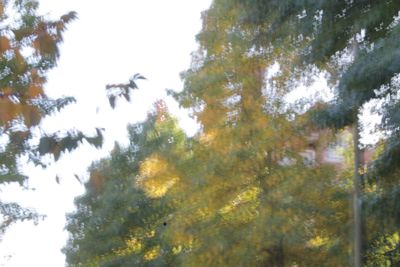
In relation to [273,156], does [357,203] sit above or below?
below

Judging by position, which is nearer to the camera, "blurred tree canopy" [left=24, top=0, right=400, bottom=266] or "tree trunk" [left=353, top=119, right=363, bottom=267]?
"blurred tree canopy" [left=24, top=0, right=400, bottom=266]

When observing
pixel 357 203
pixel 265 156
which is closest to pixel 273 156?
pixel 265 156

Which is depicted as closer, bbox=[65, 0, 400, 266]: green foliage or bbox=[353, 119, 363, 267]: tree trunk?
bbox=[65, 0, 400, 266]: green foliage

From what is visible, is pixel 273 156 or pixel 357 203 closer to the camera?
pixel 357 203

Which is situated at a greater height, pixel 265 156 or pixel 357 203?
pixel 265 156

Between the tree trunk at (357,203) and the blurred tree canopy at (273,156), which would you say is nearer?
the blurred tree canopy at (273,156)

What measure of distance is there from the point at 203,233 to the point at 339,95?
15.0ft

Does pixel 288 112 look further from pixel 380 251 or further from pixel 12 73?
pixel 12 73

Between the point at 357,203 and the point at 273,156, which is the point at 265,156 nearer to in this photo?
the point at 273,156

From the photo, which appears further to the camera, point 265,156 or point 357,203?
point 265,156

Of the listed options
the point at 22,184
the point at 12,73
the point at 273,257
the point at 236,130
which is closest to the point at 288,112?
the point at 236,130

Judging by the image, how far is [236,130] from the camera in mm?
13992

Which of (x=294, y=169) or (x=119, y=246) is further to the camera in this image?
(x=119, y=246)

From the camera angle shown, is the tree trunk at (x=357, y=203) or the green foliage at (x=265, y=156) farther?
the tree trunk at (x=357, y=203)
